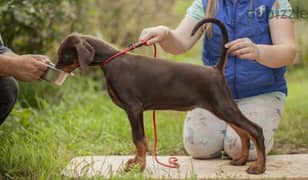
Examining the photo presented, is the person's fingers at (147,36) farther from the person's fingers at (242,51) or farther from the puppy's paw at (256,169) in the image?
the puppy's paw at (256,169)

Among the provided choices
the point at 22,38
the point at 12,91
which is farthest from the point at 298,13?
the point at 22,38

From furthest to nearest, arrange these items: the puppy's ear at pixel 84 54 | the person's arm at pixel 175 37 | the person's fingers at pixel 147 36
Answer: the person's arm at pixel 175 37 → the person's fingers at pixel 147 36 → the puppy's ear at pixel 84 54

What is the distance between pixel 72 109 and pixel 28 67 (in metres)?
2.20

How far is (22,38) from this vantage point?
18.4 feet

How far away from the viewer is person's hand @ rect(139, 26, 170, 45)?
3.07 m

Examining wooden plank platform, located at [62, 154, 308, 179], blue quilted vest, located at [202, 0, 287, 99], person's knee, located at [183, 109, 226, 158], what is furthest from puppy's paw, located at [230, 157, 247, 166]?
blue quilted vest, located at [202, 0, 287, 99]

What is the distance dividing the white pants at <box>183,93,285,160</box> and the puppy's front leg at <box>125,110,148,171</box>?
0.65 m

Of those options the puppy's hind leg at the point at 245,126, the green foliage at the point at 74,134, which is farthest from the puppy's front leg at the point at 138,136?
the puppy's hind leg at the point at 245,126

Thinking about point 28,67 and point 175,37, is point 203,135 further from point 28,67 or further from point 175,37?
point 28,67

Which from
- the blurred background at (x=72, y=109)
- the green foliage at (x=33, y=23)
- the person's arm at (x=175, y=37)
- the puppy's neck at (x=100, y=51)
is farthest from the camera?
the green foliage at (x=33, y=23)

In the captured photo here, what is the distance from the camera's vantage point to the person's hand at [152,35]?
3.07 m

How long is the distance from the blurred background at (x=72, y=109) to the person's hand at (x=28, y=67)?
1.77ft

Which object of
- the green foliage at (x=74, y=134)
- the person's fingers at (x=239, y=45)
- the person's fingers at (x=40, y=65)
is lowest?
the green foliage at (x=74, y=134)

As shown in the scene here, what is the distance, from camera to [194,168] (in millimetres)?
3189
